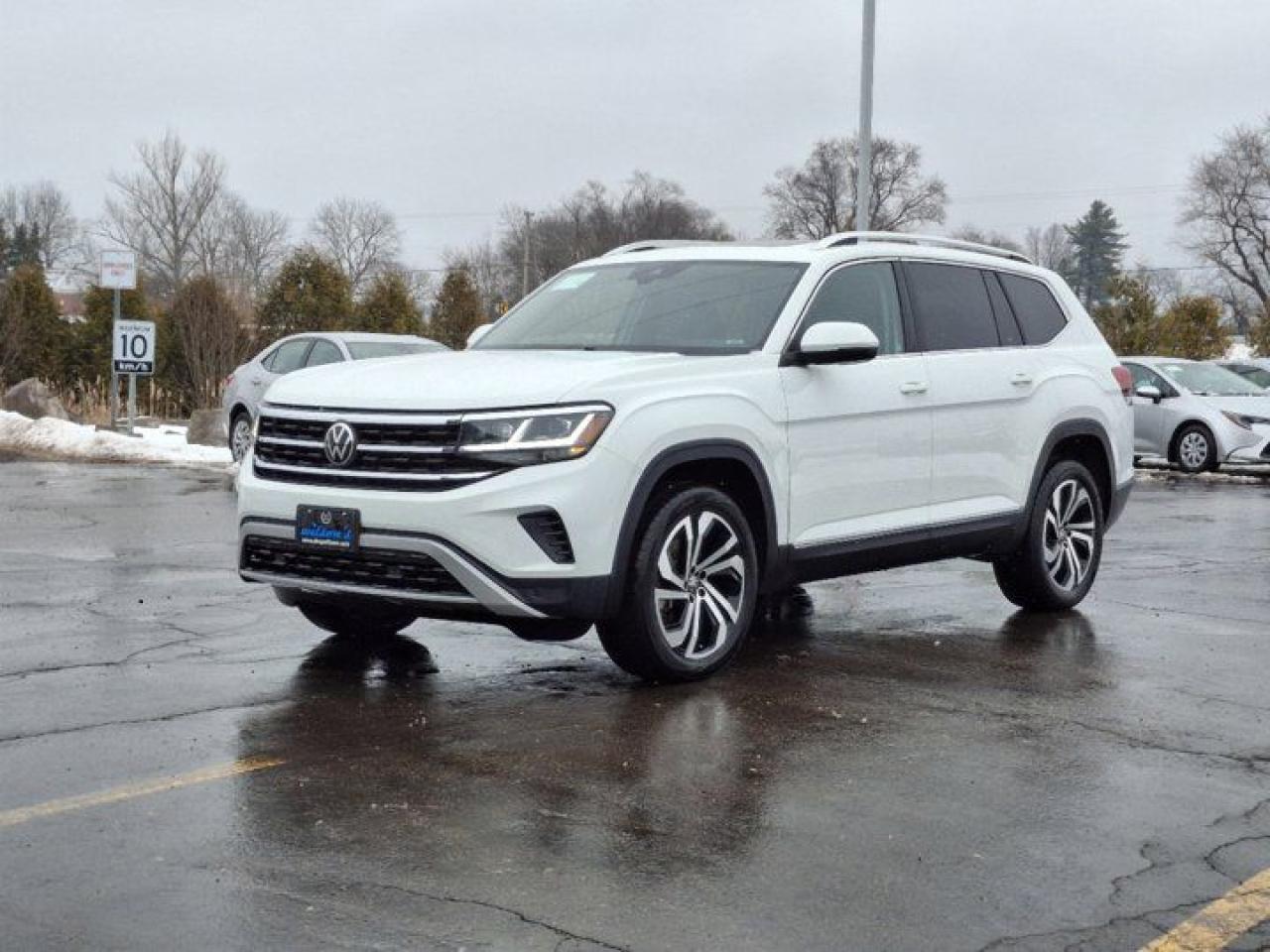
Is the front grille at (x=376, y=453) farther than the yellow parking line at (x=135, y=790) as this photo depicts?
Yes

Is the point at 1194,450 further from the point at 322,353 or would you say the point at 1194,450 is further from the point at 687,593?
the point at 687,593

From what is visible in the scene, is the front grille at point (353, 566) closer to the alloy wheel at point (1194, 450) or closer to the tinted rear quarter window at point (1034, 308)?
the tinted rear quarter window at point (1034, 308)

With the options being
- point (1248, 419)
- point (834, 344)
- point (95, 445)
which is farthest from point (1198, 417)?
point (834, 344)

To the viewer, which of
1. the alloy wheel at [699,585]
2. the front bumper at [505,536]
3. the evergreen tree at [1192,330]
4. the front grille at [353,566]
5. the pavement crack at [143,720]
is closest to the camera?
the pavement crack at [143,720]

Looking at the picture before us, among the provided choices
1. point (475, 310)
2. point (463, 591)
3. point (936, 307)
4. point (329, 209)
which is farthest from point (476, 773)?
point (329, 209)

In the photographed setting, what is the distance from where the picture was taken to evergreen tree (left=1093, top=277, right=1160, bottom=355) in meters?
36.7

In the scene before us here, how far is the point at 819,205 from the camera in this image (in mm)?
85688

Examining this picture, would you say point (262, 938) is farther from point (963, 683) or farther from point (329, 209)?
point (329, 209)

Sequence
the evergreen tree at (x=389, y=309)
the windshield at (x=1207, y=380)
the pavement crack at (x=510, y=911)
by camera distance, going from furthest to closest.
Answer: the evergreen tree at (x=389, y=309)
the windshield at (x=1207, y=380)
the pavement crack at (x=510, y=911)

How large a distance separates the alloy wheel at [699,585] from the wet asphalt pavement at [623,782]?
235mm

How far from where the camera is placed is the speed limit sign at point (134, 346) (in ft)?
72.7

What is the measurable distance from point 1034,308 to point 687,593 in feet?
10.9

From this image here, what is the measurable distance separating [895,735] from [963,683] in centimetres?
114

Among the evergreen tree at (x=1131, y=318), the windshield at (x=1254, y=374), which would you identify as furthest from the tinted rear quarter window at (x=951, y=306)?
the evergreen tree at (x=1131, y=318)
